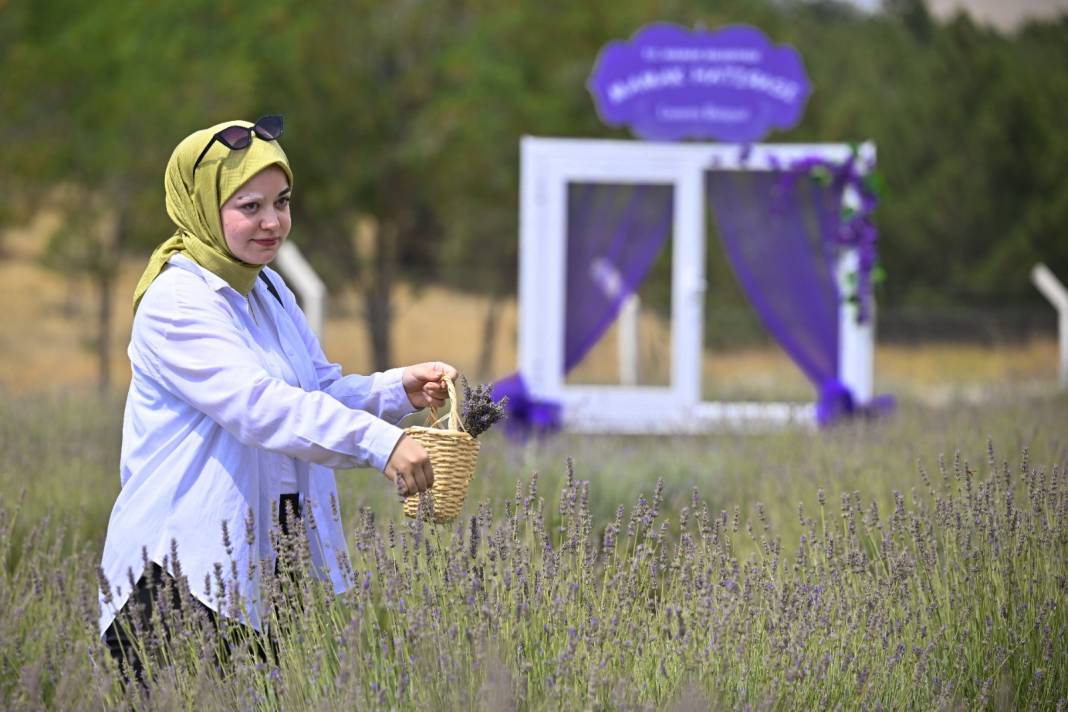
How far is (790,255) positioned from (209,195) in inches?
281

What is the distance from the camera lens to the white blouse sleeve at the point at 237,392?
9.44 ft

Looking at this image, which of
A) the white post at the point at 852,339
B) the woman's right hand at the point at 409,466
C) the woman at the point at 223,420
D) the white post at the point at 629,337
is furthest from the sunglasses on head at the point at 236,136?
the white post at the point at 629,337

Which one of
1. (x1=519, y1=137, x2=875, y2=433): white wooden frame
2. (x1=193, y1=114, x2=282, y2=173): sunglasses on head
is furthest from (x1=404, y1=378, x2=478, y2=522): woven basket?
(x1=519, y1=137, x2=875, y2=433): white wooden frame

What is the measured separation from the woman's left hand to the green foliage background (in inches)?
400

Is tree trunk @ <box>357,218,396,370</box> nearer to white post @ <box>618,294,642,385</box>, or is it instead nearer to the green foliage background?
the green foliage background

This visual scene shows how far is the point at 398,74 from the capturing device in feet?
53.2

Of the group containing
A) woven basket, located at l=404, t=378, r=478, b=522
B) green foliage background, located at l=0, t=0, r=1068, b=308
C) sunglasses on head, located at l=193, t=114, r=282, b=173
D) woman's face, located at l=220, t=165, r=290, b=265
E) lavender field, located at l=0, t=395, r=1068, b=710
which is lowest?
lavender field, located at l=0, t=395, r=1068, b=710

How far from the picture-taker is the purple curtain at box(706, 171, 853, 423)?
384 inches

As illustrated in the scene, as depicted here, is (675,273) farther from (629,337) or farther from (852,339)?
(629,337)

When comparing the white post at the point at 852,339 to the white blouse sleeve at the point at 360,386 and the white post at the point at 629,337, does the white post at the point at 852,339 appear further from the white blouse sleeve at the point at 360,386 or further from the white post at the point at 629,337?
the white blouse sleeve at the point at 360,386

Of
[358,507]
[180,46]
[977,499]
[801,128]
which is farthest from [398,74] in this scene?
[977,499]

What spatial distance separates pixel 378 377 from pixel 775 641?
1092 millimetres

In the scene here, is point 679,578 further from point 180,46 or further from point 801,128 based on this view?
point 801,128

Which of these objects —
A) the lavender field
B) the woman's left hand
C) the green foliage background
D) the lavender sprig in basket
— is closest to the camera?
the lavender field
